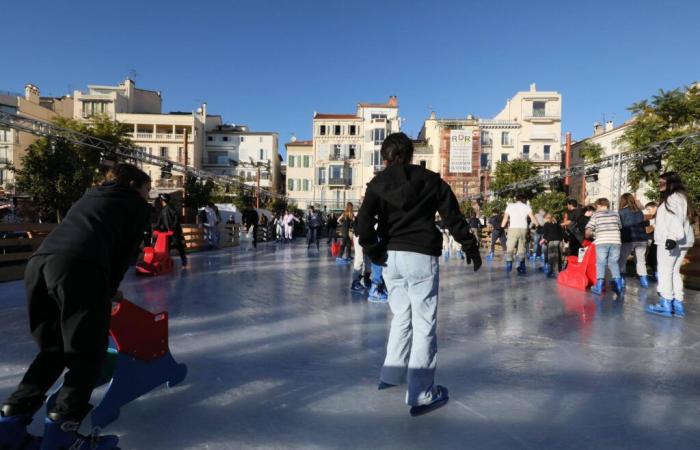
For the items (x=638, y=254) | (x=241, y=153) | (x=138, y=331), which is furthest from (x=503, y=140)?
(x=138, y=331)

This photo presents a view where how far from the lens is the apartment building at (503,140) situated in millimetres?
47938

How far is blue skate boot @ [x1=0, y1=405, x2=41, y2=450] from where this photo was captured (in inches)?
69.8

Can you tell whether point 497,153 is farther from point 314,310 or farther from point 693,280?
point 314,310

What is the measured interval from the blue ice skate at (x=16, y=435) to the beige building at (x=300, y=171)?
164ft

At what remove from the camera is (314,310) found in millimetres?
5051

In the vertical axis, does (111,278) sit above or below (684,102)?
below

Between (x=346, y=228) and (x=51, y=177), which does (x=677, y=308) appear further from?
(x=51, y=177)

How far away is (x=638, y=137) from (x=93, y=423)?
26.4 meters

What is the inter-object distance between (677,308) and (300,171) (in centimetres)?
4861

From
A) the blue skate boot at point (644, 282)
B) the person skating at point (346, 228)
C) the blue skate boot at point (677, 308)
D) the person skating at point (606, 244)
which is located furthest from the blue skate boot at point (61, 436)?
the blue skate boot at point (644, 282)

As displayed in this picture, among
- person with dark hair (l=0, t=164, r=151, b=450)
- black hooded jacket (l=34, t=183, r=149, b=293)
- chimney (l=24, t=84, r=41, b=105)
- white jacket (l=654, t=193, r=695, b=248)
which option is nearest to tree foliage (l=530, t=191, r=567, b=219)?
white jacket (l=654, t=193, r=695, b=248)

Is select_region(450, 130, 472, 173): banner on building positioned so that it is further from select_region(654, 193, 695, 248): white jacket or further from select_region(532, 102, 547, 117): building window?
select_region(654, 193, 695, 248): white jacket

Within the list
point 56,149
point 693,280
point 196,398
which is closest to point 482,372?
point 196,398

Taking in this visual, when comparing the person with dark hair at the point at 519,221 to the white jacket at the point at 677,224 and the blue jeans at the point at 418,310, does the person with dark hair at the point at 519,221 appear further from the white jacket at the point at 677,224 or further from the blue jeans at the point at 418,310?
the blue jeans at the point at 418,310
